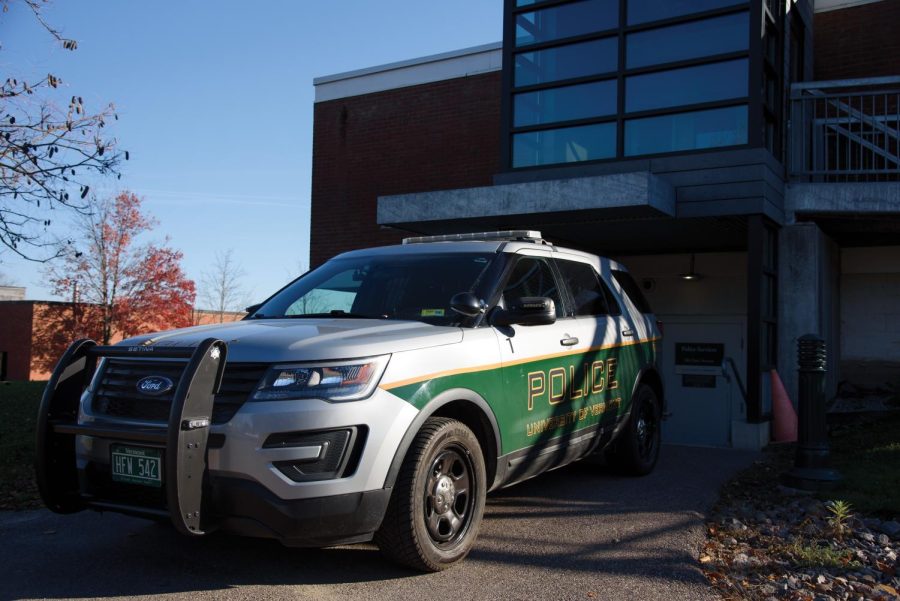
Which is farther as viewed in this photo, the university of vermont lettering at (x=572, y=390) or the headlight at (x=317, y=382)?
the university of vermont lettering at (x=572, y=390)

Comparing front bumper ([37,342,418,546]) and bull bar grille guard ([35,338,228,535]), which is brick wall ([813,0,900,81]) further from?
bull bar grille guard ([35,338,228,535])

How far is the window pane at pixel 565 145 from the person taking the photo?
1051 centimetres

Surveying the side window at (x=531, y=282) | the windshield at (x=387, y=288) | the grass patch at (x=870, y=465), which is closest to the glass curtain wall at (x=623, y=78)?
the grass patch at (x=870, y=465)

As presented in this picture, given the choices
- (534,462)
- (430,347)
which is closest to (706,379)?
(534,462)

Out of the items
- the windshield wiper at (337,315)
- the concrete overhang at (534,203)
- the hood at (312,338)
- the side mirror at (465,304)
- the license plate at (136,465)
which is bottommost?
the license plate at (136,465)

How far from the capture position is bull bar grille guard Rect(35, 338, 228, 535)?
3729 mm

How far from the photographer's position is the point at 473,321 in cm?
496

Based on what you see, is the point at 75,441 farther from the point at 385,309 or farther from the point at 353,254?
the point at 353,254

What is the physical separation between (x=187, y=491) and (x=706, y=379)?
1169cm

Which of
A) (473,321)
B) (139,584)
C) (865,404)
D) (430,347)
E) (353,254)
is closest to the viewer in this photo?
(139,584)

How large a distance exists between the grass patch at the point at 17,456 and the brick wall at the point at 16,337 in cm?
2157

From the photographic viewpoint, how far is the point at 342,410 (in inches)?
A: 154

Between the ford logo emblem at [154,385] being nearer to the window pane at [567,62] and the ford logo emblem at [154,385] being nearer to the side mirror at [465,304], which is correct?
the side mirror at [465,304]

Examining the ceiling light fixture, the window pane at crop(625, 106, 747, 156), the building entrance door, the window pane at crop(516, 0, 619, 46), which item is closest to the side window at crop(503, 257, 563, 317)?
the window pane at crop(625, 106, 747, 156)
